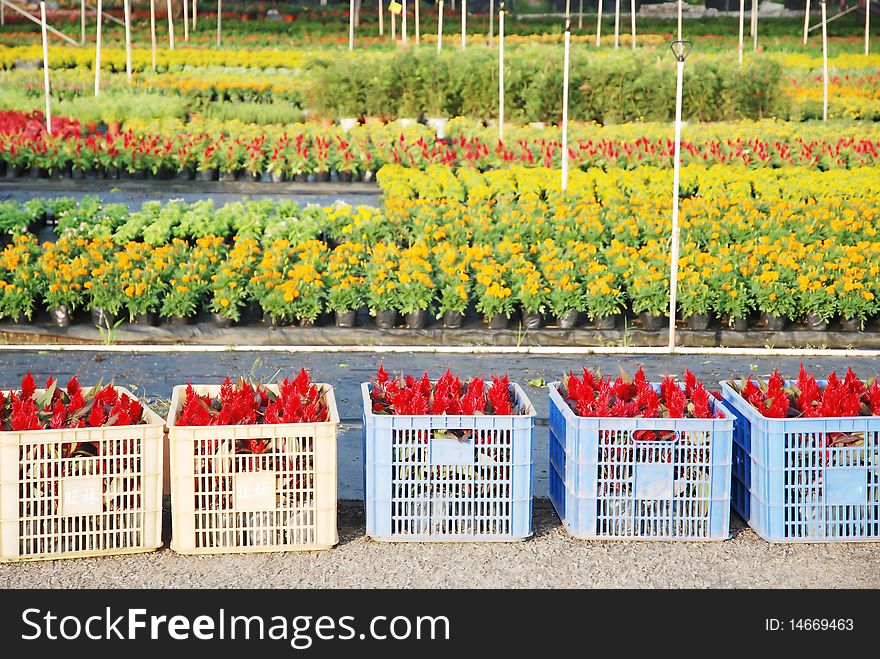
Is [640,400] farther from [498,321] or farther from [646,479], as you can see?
[498,321]

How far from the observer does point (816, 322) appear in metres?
8.94

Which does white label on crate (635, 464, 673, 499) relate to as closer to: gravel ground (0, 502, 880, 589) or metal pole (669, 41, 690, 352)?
gravel ground (0, 502, 880, 589)

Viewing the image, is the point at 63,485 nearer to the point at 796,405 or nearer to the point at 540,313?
the point at 796,405

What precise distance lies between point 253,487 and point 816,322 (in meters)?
5.57

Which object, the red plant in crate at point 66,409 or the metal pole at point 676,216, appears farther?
the metal pole at point 676,216

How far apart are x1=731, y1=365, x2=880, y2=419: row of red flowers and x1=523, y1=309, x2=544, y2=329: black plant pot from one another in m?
3.93

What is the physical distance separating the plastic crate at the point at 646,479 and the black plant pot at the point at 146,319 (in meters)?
4.84

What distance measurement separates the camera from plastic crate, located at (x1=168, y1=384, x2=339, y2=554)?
14.8 feet

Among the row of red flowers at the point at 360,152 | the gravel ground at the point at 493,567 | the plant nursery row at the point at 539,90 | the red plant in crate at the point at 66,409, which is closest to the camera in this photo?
the gravel ground at the point at 493,567

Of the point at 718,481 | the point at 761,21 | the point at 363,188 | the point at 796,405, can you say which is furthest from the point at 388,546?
the point at 761,21

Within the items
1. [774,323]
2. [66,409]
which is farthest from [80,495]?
[774,323]

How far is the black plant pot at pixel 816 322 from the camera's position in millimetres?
8930

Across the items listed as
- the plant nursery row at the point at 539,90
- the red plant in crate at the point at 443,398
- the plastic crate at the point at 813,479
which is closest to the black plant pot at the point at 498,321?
the red plant in crate at the point at 443,398

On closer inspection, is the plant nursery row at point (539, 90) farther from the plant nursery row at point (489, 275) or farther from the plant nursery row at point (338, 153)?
the plant nursery row at point (489, 275)
